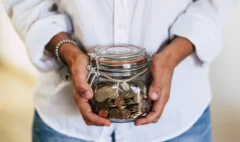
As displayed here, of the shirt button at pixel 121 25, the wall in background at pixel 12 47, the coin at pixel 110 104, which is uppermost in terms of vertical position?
the shirt button at pixel 121 25

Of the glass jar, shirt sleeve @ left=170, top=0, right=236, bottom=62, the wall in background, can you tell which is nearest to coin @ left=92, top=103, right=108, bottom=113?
the glass jar

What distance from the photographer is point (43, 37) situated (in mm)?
808

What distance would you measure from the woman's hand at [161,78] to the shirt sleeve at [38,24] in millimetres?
225

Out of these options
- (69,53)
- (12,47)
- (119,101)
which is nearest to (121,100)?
(119,101)

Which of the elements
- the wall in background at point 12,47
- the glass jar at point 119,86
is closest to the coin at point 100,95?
the glass jar at point 119,86

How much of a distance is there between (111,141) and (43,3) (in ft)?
1.04

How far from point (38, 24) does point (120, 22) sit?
0.55 ft

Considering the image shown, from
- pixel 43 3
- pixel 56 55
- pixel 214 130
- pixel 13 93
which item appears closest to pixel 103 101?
pixel 56 55

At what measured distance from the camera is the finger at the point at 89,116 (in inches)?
26.3

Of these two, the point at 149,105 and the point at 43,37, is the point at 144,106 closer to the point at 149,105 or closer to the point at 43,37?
the point at 149,105

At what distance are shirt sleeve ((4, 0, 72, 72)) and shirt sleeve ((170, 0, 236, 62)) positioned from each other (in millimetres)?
230

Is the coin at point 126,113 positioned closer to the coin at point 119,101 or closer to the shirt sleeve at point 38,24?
the coin at point 119,101

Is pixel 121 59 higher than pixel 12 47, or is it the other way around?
pixel 121 59

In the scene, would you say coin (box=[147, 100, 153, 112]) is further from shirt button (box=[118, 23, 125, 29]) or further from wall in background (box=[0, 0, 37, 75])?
wall in background (box=[0, 0, 37, 75])
